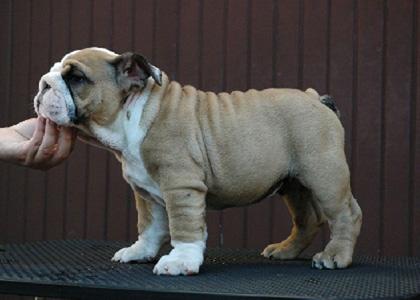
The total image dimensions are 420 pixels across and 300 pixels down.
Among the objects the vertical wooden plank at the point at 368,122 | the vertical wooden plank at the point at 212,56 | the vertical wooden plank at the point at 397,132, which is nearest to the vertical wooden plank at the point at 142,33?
the vertical wooden plank at the point at 212,56

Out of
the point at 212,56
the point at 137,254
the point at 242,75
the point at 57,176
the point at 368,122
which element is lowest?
the point at 137,254

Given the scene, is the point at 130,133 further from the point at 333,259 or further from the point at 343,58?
the point at 343,58

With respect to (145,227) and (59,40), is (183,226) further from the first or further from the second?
(59,40)

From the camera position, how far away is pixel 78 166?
15.9 ft

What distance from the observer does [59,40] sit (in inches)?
194

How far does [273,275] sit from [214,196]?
365mm

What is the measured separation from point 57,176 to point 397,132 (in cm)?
203

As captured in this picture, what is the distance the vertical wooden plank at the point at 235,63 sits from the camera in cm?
435

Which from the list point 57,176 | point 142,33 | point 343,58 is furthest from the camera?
point 57,176

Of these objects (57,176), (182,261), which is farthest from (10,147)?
(57,176)

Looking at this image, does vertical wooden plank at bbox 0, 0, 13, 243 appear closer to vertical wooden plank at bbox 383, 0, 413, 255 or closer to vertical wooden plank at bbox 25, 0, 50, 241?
vertical wooden plank at bbox 25, 0, 50, 241

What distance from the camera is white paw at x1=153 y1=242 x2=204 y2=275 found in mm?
2389

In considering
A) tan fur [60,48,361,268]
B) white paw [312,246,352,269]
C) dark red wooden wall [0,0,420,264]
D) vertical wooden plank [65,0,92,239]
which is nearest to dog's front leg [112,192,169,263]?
tan fur [60,48,361,268]

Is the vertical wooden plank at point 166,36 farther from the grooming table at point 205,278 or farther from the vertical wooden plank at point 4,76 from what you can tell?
the grooming table at point 205,278
